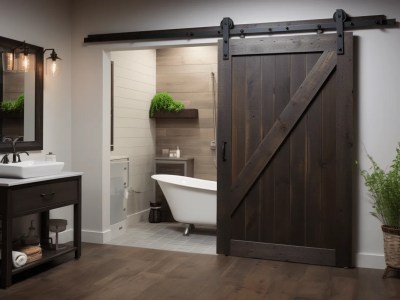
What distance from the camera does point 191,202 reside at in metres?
5.21

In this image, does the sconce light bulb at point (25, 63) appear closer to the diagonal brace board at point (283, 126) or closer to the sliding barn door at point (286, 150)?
the sliding barn door at point (286, 150)

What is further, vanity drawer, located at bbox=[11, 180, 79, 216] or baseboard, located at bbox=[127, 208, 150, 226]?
baseboard, located at bbox=[127, 208, 150, 226]

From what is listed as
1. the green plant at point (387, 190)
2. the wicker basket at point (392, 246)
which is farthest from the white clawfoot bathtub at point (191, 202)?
the wicker basket at point (392, 246)

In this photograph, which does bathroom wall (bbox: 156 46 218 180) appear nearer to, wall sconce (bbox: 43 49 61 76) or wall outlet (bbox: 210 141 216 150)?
wall outlet (bbox: 210 141 216 150)

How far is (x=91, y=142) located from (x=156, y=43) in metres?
1.26

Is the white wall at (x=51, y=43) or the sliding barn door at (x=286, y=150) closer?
the sliding barn door at (x=286, y=150)

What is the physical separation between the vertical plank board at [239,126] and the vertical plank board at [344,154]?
85cm

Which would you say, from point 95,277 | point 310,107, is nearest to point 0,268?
point 95,277

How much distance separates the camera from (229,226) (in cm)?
436

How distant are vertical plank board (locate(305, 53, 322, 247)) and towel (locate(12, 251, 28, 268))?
95.3 inches

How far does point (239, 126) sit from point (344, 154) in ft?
3.23

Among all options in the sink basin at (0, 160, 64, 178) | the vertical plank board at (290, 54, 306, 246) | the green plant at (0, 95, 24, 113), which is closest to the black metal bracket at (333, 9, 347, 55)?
the vertical plank board at (290, 54, 306, 246)

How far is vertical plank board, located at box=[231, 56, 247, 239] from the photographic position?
4301mm

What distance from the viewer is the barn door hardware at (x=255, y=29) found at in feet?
13.0
